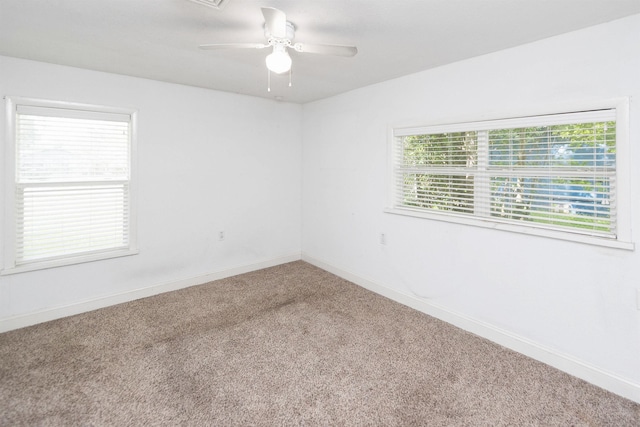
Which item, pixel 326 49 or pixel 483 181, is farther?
pixel 483 181

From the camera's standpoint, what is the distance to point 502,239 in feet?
8.56

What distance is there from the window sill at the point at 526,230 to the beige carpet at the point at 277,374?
3.13ft

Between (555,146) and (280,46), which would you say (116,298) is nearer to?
(280,46)

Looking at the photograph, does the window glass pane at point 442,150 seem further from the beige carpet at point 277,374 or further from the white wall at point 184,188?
the white wall at point 184,188

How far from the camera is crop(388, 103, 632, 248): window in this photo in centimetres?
211

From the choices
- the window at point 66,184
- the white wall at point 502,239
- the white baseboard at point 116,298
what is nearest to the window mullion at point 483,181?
the white wall at point 502,239

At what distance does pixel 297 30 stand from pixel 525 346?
2895 millimetres

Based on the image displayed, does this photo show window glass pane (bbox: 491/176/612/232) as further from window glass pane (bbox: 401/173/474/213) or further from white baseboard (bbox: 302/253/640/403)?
white baseboard (bbox: 302/253/640/403)

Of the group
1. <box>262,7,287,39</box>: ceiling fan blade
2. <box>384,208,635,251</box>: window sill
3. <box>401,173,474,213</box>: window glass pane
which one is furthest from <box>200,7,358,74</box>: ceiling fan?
<box>384,208,635,251</box>: window sill

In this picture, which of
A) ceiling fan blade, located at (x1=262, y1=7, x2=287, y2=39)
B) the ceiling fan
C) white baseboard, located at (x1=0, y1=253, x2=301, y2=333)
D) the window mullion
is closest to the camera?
ceiling fan blade, located at (x1=262, y1=7, x2=287, y2=39)

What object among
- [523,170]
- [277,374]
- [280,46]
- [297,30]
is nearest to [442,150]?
[523,170]

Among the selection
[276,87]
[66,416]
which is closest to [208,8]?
[276,87]

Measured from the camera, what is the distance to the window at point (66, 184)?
9.23ft

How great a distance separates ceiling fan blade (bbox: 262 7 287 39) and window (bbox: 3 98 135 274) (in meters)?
2.29
